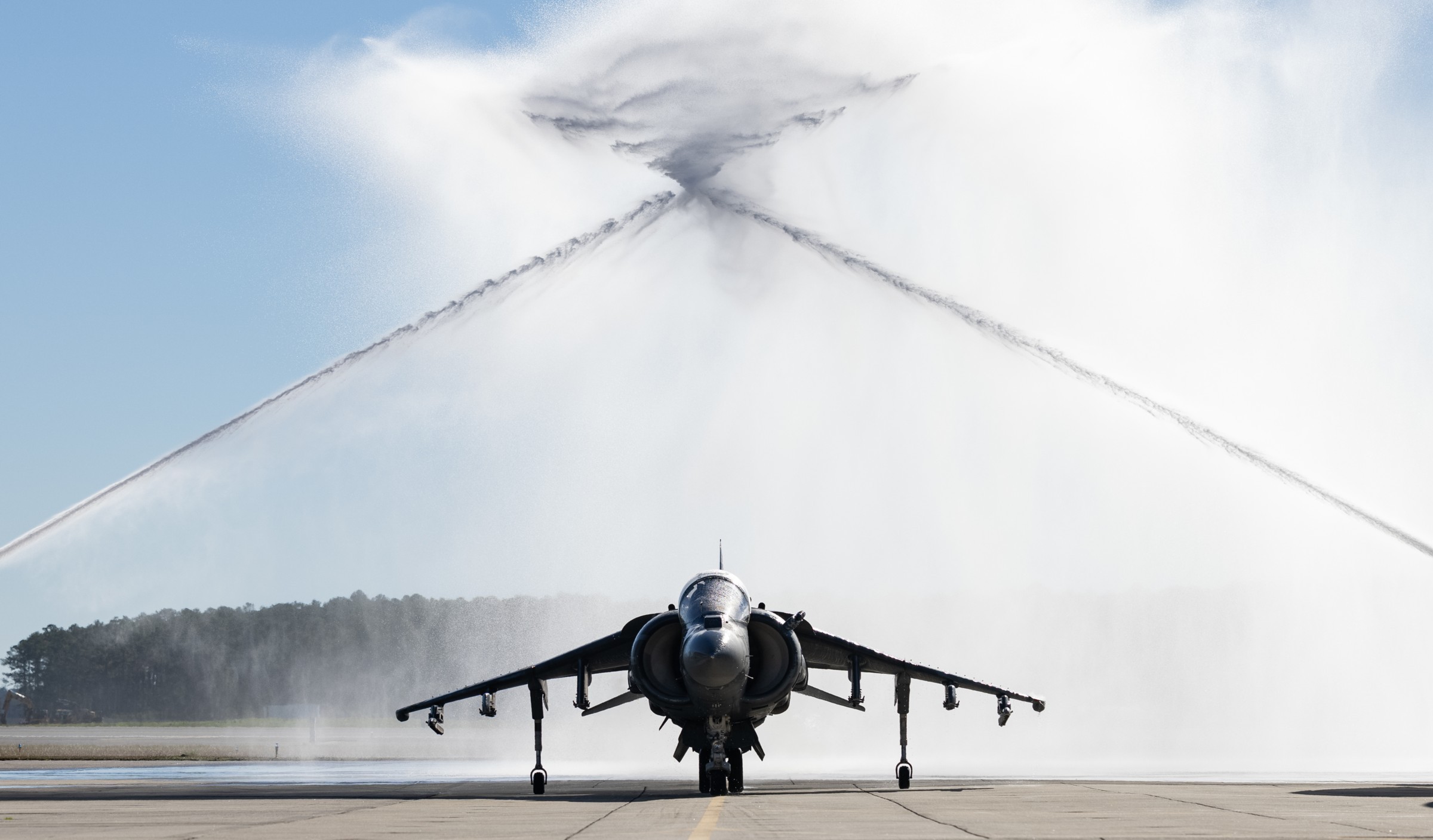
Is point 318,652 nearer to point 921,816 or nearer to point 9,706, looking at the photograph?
point 9,706

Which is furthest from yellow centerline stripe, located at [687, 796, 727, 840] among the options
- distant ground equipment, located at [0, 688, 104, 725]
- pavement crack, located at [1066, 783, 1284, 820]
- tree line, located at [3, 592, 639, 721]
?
distant ground equipment, located at [0, 688, 104, 725]

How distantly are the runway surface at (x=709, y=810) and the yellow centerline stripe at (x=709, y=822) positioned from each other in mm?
44

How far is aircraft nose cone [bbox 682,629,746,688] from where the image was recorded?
1102 inches

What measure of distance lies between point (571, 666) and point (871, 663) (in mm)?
7547

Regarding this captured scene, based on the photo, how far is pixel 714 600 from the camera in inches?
1203

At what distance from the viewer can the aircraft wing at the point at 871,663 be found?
116 feet

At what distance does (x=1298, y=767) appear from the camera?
47.1 m

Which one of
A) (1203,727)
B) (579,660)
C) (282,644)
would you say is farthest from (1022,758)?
(282,644)

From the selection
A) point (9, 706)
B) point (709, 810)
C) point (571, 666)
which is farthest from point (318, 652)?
point (709, 810)

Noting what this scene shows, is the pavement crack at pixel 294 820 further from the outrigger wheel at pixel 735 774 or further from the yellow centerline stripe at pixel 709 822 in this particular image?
the outrigger wheel at pixel 735 774

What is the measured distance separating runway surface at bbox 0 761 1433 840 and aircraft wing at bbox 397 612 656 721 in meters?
2.26

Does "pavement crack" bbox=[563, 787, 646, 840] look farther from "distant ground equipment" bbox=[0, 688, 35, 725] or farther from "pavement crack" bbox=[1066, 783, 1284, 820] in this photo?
"distant ground equipment" bbox=[0, 688, 35, 725]

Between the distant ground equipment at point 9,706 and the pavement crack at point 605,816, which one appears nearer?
the pavement crack at point 605,816

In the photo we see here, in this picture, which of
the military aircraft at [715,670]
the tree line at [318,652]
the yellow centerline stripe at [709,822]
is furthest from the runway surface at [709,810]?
the tree line at [318,652]
